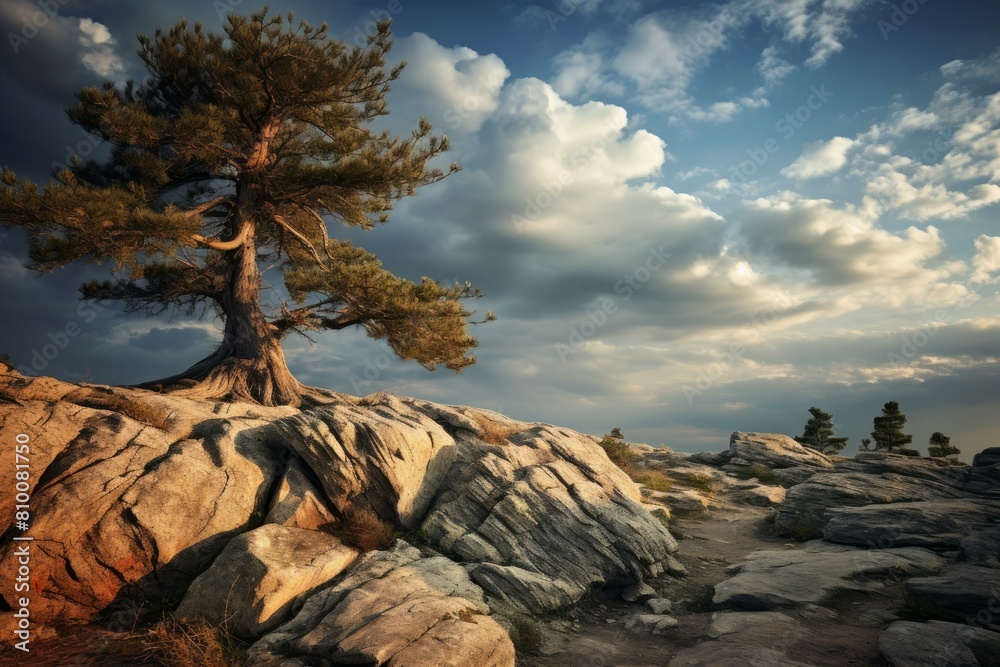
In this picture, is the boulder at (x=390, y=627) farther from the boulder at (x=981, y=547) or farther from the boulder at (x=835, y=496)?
the boulder at (x=835, y=496)

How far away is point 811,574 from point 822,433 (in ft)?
137

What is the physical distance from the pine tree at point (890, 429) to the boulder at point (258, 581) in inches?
1971

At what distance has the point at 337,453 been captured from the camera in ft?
39.6

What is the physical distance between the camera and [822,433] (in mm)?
46406

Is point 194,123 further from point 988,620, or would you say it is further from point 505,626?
point 988,620

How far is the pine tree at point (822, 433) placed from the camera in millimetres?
46500

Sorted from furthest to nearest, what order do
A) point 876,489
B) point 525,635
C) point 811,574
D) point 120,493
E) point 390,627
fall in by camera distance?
point 876,489, point 811,574, point 120,493, point 525,635, point 390,627

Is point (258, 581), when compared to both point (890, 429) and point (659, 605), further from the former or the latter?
point (890, 429)

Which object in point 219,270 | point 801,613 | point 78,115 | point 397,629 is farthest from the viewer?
point 219,270

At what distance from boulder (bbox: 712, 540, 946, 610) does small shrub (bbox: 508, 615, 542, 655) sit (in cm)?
447

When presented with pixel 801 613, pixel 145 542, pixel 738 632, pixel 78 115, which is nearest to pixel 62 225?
pixel 78 115

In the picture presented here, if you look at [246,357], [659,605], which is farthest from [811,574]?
[246,357]

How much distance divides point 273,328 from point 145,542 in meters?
11.4

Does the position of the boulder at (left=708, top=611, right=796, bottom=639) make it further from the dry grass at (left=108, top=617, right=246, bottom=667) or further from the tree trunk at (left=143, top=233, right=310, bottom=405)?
the tree trunk at (left=143, top=233, right=310, bottom=405)
